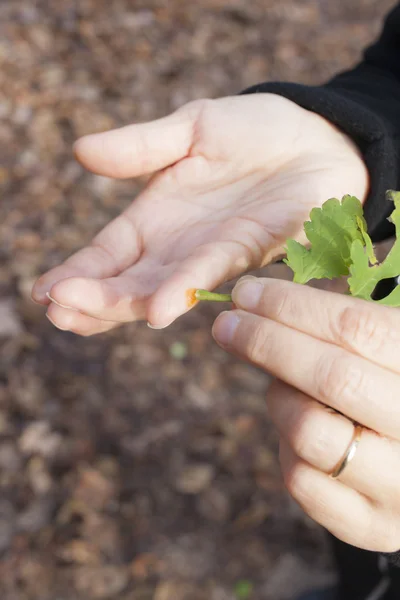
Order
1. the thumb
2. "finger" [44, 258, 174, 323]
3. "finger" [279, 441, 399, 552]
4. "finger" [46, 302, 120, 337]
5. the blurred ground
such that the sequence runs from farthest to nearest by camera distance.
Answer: the blurred ground < the thumb < "finger" [46, 302, 120, 337] < "finger" [44, 258, 174, 323] < "finger" [279, 441, 399, 552]

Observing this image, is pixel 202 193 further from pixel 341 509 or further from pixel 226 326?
pixel 341 509

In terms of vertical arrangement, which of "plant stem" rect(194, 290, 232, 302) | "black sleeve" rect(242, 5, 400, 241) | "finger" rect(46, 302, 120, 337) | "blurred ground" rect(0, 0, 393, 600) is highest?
"black sleeve" rect(242, 5, 400, 241)

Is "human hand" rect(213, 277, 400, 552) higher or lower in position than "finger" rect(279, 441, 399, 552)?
higher

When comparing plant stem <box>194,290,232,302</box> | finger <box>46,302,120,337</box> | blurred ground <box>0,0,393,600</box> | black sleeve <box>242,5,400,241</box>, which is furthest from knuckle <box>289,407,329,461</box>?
blurred ground <box>0,0,393,600</box>

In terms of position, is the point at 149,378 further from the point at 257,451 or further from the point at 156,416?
the point at 257,451

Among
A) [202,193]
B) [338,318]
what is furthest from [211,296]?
[202,193]

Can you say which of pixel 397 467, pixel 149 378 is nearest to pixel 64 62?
pixel 149 378

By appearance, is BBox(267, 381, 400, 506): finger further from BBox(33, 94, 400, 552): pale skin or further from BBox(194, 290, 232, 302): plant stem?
BBox(194, 290, 232, 302): plant stem
